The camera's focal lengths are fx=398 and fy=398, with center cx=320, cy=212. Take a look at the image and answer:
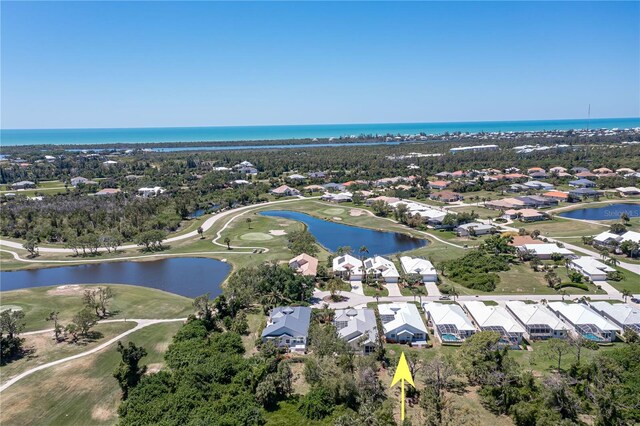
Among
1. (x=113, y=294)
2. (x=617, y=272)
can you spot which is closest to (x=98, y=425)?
(x=113, y=294)

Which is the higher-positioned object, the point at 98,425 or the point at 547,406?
the point at 547,406

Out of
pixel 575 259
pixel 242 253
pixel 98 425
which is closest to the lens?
pixel 98 425

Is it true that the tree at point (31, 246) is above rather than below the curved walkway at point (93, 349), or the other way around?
above

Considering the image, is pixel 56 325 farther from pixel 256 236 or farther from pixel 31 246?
pixel 256 236

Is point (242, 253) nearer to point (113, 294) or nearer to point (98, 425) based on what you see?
point (113, 294)

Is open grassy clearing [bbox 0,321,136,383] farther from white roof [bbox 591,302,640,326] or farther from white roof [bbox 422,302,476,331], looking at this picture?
white roof [bbox 591,302,640,326]

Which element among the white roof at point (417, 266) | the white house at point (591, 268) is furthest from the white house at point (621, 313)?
the white roof at point (417, 266)

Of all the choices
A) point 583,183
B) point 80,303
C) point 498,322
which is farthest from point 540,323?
point 583,183

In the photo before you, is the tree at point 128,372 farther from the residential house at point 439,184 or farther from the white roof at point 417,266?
the residential house at point 439,184
